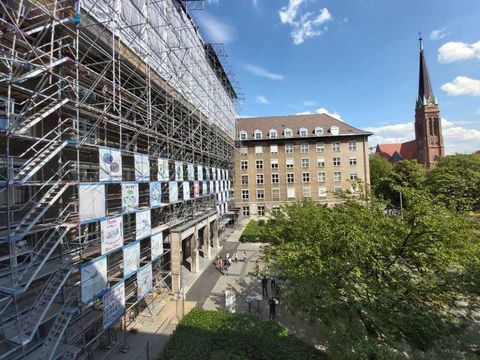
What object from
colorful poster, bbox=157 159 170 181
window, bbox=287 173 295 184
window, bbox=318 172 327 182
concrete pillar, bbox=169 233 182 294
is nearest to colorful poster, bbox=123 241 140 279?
concrete pillar, bbox=169 233 182 294

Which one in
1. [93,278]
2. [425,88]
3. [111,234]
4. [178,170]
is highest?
[425,88]

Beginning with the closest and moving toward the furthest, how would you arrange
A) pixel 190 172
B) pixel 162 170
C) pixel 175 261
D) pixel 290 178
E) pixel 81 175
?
pixel 81 175, pixel 162 170, pixel 175 261, pixel 190 172, pixel 290 178

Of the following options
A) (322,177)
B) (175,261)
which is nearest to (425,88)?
(322,177)

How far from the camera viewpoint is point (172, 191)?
55.5ft

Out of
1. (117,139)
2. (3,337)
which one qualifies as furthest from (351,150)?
(3,337)

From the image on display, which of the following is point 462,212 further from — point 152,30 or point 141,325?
point 152,30

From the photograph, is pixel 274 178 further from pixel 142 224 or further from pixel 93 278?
pixel 93 278

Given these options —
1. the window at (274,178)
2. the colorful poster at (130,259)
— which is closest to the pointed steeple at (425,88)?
the window at (274,178)

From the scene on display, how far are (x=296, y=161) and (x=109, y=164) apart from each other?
114 feet

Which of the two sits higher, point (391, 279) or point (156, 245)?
point (156, 245)

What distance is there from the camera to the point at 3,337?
7.48 meters

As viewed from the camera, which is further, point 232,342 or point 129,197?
point 129,197

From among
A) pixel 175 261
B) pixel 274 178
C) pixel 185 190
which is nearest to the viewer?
pixel 175 261

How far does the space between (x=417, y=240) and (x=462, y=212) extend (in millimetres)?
3223
